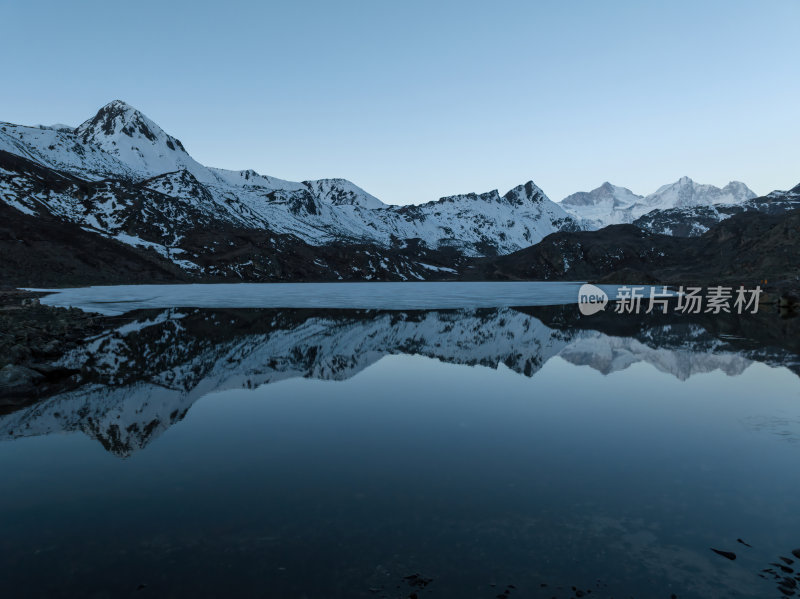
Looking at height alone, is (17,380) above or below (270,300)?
below

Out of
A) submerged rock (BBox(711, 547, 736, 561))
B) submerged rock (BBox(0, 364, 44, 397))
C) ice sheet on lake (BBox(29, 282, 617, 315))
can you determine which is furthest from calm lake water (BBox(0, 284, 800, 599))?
ice sheet on lake (BBox(29, 282, 617, 315))

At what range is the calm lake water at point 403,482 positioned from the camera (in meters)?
8.89

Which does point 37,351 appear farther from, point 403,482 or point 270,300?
point 270,300

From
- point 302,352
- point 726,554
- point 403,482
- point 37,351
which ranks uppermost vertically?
point 726,554

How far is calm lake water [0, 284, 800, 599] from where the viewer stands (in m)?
8.89

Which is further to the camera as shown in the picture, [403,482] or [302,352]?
[302,352]

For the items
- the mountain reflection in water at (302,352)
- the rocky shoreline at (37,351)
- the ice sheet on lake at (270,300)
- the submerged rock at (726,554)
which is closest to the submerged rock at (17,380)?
the rocky shoreline at (37,351)

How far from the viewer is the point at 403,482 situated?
1290 centimetres

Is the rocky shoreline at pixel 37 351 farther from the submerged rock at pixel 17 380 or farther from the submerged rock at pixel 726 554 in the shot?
the submerged rock at pixel 726 554

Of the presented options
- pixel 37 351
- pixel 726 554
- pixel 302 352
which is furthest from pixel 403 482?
pixel 37 351

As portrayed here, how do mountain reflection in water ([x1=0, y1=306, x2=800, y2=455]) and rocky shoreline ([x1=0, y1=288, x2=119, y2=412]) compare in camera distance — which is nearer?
mountain reflection in water ([x1=0, y1=306, x2=800, y2=455])

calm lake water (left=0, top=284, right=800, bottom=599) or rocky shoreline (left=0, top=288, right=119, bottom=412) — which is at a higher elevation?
calm lake water (left=0, top=284, right=800, bottom=599)

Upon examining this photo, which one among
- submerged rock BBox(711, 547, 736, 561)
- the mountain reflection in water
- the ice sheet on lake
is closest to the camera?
submerged rock BBox(711, 547, 736, 561)

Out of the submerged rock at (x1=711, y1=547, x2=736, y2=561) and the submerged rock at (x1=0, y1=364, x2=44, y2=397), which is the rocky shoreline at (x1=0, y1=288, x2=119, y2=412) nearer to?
the submerged rock at (x1=0, y1=364, x2=44, y2=397)
